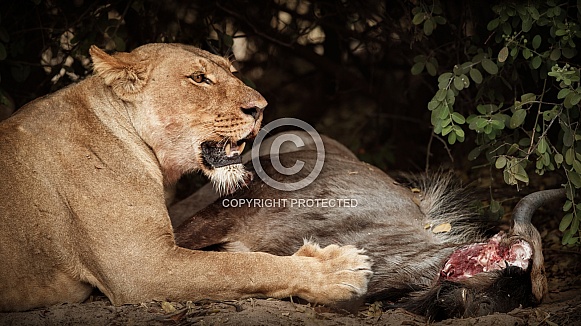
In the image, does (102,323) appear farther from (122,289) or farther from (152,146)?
(152,146)

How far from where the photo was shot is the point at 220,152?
337 centimetres

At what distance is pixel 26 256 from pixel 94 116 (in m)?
0.62

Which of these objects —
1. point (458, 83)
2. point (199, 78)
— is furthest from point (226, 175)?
point (458, 83)

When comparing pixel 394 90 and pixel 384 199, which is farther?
pixel 394 90

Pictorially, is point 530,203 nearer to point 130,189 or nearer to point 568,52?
point 568,52

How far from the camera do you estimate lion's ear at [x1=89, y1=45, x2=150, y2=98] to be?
3109 millimetres

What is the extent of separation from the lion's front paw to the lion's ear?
983 mm

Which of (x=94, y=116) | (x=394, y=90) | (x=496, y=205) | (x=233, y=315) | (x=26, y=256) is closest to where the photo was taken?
(x=233, y=315)

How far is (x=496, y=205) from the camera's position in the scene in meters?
3.75

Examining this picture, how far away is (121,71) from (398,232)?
4.64ft

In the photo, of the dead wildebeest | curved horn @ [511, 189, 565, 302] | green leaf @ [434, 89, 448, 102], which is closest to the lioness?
the dead wildebeest

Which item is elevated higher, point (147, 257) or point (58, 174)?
point (58, 174)

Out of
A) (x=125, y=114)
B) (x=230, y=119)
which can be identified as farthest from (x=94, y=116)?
(x=230, y=119)

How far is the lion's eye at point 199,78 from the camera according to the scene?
3.27m
